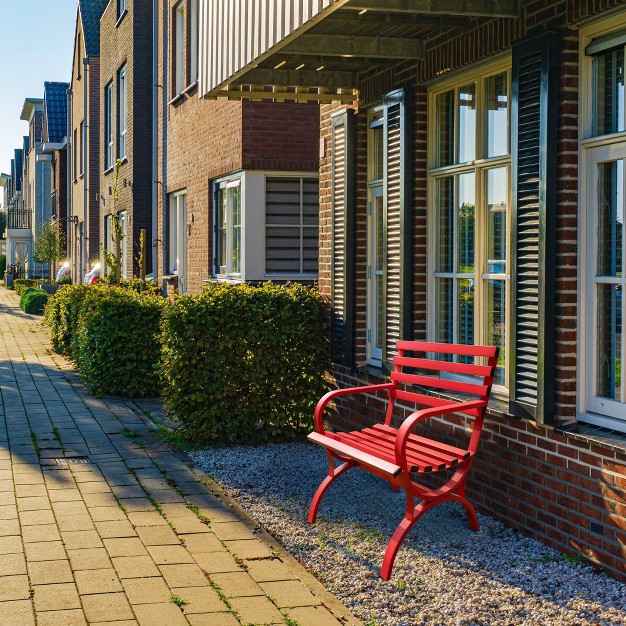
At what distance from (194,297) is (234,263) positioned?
178 inches

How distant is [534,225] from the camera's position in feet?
18.6

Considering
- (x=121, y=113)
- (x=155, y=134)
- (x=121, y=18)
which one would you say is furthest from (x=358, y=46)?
(x=121, y=113)

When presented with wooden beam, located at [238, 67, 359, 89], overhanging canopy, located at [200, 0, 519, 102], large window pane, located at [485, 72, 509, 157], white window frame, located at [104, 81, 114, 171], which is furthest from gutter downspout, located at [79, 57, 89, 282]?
large window pane, located at [485, 72, 509, 157]

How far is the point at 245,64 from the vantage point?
7.04 meters

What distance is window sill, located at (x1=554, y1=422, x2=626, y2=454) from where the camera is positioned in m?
5.00

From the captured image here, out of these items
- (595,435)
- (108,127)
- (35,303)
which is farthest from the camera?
(35,303)

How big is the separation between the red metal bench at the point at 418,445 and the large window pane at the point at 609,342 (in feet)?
1.98

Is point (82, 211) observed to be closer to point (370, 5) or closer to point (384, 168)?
point (384, 168)

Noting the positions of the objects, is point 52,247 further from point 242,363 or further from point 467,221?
point 467,221

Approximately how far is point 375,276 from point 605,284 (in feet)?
9.98

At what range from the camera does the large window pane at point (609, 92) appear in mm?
5262

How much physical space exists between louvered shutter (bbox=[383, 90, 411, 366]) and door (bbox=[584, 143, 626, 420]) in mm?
1971

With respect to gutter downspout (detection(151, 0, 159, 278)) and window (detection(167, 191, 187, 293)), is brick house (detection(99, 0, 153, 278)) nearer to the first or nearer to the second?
gutter downspout (detection(151, 0, 159, 278))

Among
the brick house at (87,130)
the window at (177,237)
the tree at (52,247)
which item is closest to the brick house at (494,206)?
the window at (177,237)
